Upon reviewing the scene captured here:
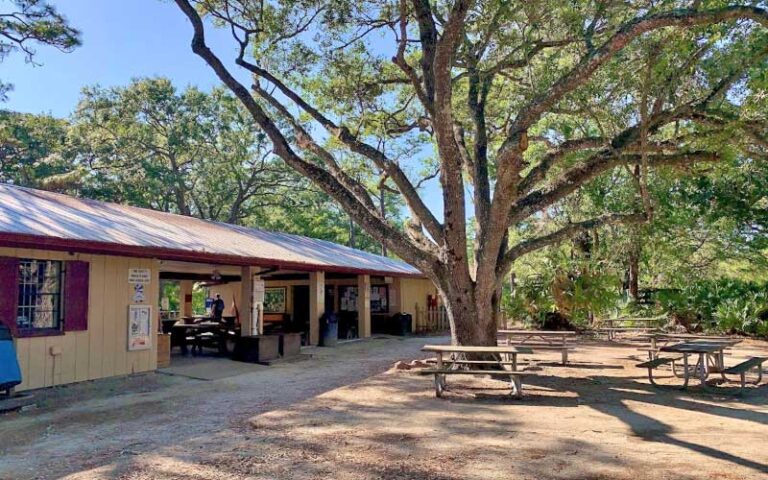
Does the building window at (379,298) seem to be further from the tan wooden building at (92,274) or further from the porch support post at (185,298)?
the tan wooden building at (92,274)

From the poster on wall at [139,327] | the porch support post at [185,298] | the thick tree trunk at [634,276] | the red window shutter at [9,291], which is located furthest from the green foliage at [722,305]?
the red window shutter at [9,291]


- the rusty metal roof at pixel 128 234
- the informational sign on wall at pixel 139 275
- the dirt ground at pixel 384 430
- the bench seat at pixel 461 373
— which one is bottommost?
the dirt ground at pixel 384 430

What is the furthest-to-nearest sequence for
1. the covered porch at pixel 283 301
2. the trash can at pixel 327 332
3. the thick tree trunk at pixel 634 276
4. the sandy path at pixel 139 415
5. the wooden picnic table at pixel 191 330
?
the thick tree trunk at pixel 634 276 < the trash can at pixel 327 332 < the covered porch at pixel 283 301 < the wooden picnic table at pixel 191 330 < the sandy path at pixel 139 415

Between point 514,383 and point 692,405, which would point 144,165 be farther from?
point 692,405

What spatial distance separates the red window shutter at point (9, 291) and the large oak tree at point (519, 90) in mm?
4563

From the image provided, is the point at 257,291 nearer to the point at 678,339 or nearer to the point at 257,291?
the point at 257,291

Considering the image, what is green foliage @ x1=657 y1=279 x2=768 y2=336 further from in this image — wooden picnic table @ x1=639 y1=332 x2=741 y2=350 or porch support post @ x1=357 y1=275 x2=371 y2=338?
porch support post @ x1=357 y1=275 x2=371 y2=338

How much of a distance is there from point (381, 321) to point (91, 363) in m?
12.1

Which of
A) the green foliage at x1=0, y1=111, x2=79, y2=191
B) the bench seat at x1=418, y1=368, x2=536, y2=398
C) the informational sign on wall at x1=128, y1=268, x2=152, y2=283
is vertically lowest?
the bench seat at x1=418, y1=368, x2=536, y2=398

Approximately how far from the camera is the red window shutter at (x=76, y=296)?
357 inches

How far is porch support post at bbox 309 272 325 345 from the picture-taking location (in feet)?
50.7

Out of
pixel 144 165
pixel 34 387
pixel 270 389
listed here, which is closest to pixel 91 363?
pixel 34 387

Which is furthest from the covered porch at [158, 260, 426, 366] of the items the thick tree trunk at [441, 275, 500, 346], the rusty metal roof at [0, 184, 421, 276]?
the thick tree trunk at [441, 275, 500, 346]

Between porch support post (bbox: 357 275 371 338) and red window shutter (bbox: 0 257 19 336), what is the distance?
10594mm
